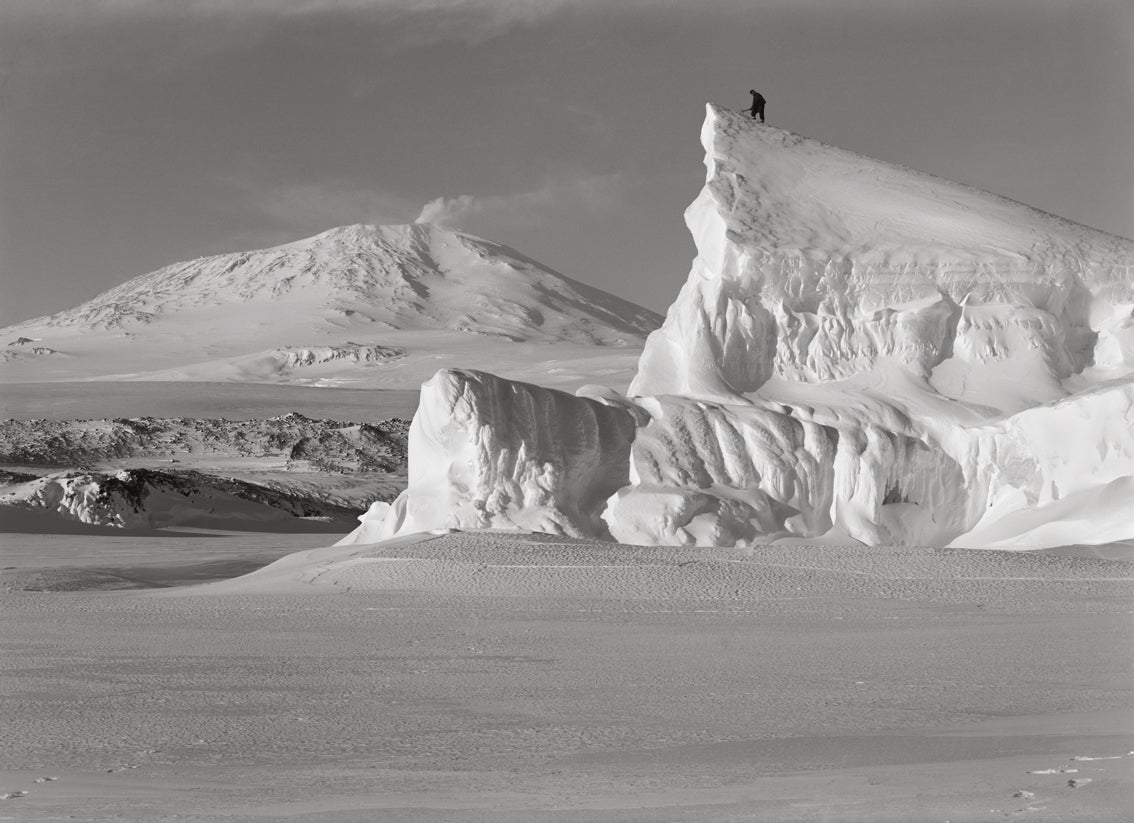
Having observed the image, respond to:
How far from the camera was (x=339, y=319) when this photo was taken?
112562mm

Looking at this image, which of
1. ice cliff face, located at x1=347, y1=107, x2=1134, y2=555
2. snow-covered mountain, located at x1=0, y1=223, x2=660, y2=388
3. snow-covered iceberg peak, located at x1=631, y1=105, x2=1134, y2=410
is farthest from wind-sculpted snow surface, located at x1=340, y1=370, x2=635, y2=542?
snow-covered mountain, located at x1=0, y1=223, x2=660, y2=388

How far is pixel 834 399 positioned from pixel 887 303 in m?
1.75

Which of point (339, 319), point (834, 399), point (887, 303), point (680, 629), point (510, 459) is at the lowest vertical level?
point (680, 629)

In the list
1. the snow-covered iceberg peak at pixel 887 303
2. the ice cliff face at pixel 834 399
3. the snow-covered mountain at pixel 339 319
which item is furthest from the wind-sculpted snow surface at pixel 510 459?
the snow-covered mountain at pixel 339 319

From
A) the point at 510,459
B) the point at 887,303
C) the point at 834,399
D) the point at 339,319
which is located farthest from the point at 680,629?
the point at 339,319

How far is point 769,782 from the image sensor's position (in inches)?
201

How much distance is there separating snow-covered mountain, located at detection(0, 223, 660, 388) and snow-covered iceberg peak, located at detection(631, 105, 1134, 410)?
5615 cm

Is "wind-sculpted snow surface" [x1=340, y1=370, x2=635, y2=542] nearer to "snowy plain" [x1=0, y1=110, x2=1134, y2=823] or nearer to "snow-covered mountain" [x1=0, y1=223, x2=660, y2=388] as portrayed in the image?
"snowy plain" [x1=0, y1=110, x2=1134, y2=823]

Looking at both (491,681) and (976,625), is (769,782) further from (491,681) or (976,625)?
(976,625)

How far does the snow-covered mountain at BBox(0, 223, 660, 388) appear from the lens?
90188 mm

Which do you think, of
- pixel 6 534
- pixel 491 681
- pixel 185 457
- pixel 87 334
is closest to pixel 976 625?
pixel 491 681

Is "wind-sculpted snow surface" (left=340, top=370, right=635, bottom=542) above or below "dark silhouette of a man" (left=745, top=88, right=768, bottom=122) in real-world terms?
below

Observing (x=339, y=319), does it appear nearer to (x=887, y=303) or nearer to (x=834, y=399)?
(x=887, y=303)

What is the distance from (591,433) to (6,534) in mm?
12026
